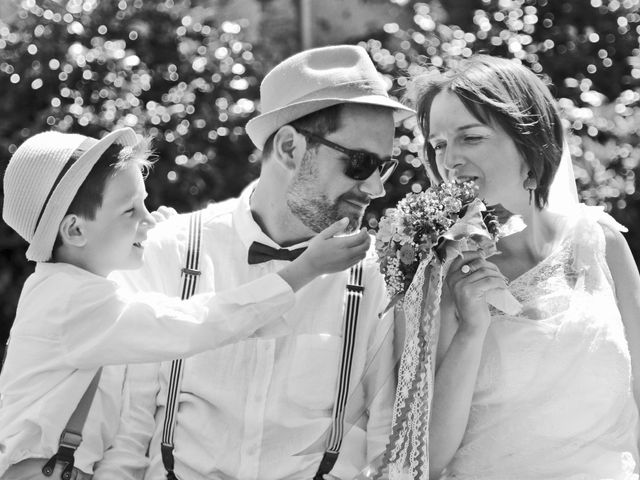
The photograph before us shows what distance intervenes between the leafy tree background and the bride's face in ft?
5.65

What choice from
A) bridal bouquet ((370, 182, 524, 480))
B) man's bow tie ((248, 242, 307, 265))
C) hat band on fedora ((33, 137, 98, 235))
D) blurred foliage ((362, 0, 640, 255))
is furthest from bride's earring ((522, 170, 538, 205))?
blurred foliage ((362, 0, 640, 255))

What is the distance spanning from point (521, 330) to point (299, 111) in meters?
1.14

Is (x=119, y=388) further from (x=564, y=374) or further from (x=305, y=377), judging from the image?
(x=564, y=374)

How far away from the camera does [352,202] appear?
384 cm

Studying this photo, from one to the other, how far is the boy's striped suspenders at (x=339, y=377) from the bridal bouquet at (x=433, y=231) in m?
0.26

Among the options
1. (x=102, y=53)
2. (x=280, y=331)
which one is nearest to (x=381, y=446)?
(x=280, y=331)

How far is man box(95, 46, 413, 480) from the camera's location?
3.66 m

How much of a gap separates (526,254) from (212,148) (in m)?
2.59

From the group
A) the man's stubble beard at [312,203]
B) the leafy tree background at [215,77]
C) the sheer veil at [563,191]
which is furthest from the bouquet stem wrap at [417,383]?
the leafy tree background at [215,77]

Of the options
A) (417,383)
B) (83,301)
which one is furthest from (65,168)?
(417,383)

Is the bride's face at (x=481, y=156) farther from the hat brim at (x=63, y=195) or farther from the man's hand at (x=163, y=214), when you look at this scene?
the hat brim at (x=63, y=195)

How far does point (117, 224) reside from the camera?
345 centimetres

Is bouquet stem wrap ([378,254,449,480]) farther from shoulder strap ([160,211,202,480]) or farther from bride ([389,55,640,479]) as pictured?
shoulder strap ([160,211,202,480])

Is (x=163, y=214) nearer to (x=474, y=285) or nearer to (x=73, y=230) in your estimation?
(x=73, y=230)
